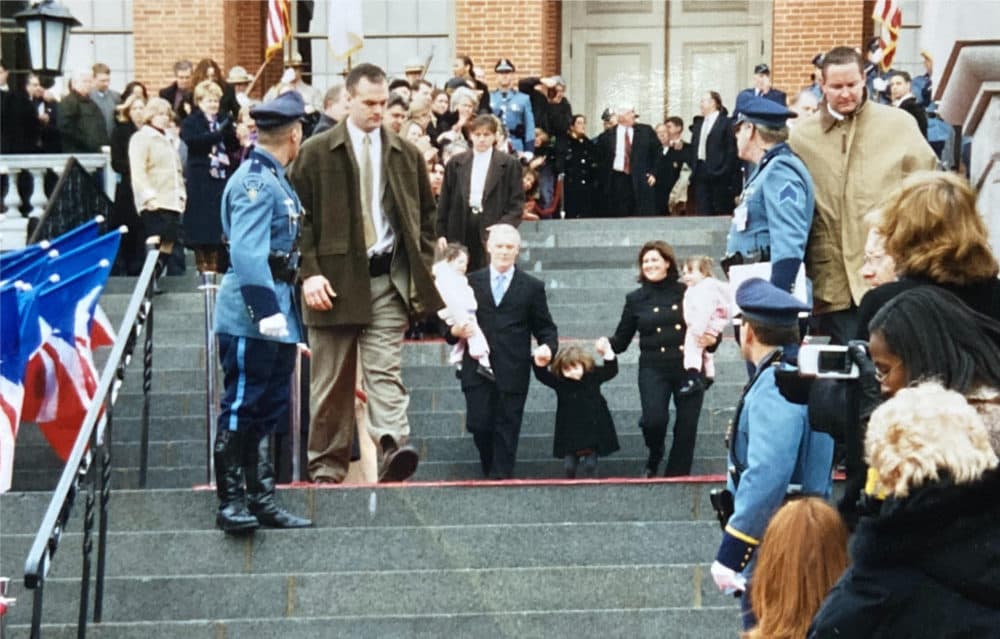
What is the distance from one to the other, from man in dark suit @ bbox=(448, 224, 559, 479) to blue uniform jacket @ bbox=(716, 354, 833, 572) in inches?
200

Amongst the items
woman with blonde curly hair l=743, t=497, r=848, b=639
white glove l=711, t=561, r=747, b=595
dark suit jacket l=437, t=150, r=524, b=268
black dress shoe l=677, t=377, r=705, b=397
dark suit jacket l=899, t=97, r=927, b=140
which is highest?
dark suit jacket l=899, t=97, r=927, b=140

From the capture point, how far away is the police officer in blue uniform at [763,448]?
5.63m

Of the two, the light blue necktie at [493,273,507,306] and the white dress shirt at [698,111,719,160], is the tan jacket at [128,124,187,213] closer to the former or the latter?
the light blue necktie at [493,273,507,306]

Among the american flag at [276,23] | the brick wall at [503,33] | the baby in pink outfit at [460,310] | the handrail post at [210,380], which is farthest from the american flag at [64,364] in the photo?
the brick wall at [503,33]

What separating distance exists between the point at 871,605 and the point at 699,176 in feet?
53.8

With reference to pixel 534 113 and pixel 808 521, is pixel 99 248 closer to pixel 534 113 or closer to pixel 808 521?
pixel 808 521

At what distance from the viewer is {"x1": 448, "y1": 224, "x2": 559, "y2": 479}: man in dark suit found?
35.7 ft

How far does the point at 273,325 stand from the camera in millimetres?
8172

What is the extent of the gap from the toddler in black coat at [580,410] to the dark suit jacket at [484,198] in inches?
116

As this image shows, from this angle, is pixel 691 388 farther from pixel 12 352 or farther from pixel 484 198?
pixel 12 352

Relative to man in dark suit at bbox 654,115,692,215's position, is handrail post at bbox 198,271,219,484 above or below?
below

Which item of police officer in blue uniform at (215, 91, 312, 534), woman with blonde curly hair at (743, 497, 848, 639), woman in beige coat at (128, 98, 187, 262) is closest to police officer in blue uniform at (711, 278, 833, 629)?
woman with blonde curly hair at (743, 497, 848, 639)

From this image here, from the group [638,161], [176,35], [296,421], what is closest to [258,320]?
[296,421]

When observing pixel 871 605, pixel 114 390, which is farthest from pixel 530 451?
pixel 871 605
